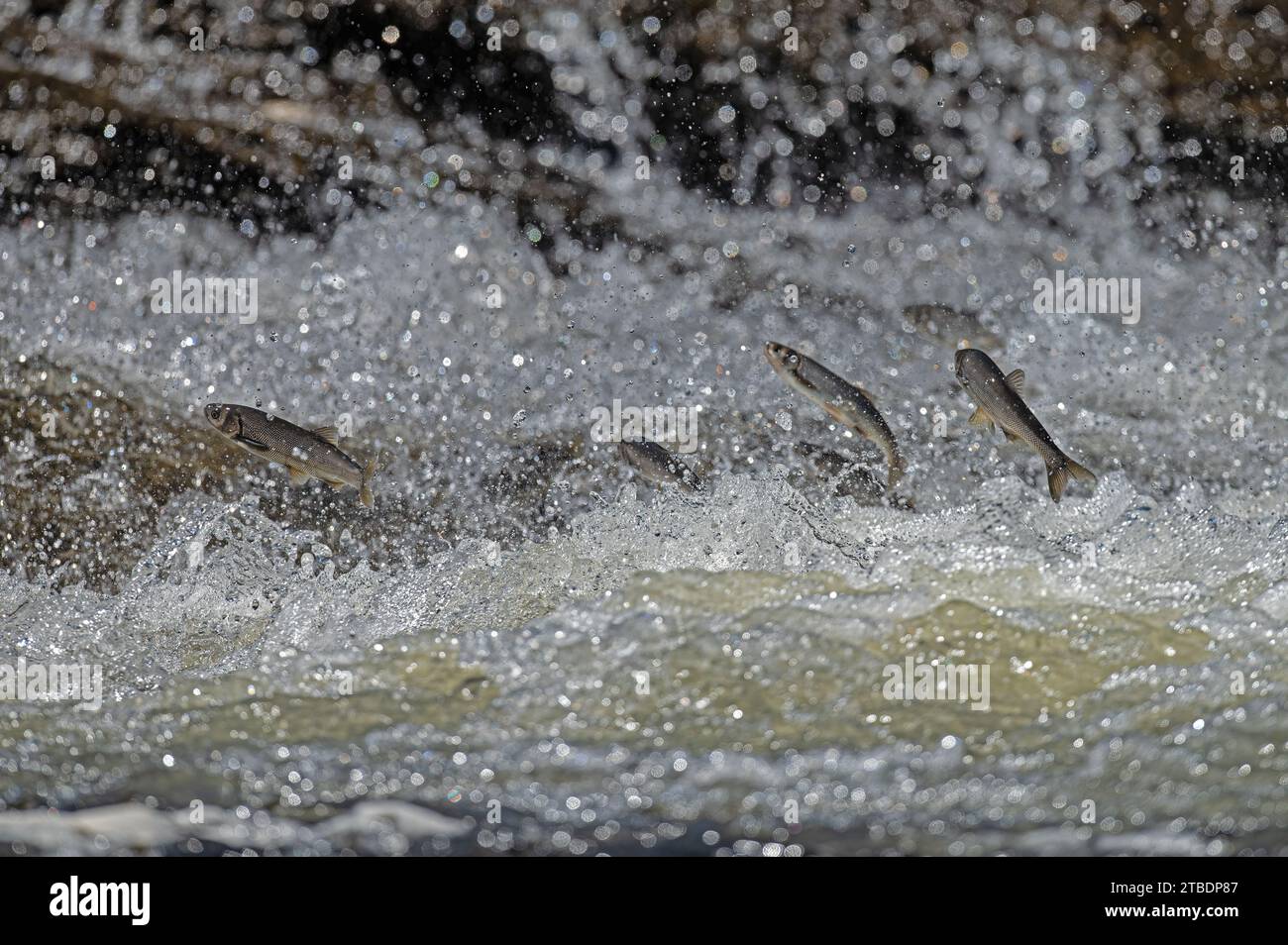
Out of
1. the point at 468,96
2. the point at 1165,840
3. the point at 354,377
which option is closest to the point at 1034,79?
the point at 468,96

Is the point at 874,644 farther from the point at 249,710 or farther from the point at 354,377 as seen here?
the point at 354,377

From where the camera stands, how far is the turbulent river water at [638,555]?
10.6 ft

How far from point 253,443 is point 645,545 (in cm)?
147

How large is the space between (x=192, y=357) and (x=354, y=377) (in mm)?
696

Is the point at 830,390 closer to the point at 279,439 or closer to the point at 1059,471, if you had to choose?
the point at 1059,471

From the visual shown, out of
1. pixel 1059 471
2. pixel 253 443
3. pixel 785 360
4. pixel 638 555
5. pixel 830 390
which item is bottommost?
pixel 638 555

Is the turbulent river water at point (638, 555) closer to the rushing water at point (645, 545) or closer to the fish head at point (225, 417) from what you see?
the rushing water at point (645, 545)

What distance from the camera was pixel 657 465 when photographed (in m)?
4.28

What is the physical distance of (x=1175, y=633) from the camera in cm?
385

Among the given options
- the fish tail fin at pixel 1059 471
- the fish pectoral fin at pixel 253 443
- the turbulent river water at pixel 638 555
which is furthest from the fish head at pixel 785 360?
the fish pectoral fin at pixel 253 443

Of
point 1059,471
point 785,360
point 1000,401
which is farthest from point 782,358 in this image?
point 1059,471

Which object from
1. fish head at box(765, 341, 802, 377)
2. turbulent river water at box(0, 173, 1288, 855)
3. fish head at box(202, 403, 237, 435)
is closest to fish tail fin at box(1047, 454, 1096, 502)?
turbulent river water at box(0, 173, 1288, 855)

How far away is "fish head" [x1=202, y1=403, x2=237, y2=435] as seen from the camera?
3.85 meters

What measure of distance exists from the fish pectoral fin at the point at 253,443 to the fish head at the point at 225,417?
4 cm
